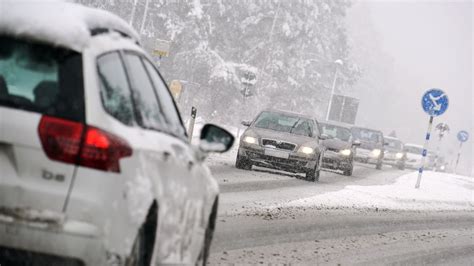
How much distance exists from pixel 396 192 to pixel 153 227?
1821 cm

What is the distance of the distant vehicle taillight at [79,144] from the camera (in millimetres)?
3769

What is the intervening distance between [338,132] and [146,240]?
25.6 m

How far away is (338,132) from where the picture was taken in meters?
29.6

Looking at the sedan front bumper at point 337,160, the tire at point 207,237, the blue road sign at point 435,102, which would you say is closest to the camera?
the tire at point 207,237

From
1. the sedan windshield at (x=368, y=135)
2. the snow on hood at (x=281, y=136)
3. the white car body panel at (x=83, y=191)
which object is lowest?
the sedan windshield at (x=368, y=135)

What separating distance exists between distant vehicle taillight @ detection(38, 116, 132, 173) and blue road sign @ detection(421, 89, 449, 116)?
21529mm

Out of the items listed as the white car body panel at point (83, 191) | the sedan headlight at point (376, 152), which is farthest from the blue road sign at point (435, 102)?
the white car body panel at point (83, 191)

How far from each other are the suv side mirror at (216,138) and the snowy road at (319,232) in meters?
2.07

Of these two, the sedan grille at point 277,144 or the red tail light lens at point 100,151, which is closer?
the red tail light lens at point 100,151

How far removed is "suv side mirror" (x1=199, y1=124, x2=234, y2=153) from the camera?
548cm

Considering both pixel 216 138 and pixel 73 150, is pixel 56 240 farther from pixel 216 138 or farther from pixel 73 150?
pixel 216 138

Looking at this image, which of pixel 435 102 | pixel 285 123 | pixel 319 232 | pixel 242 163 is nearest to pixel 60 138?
pixel 319 232

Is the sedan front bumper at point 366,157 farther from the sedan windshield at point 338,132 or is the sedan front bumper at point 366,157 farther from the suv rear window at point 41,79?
the suv rear window at point 41,79

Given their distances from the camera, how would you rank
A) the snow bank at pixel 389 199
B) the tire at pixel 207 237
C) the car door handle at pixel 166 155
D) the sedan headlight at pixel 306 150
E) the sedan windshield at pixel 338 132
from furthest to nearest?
the sedan windshield at pixel 338 132 < the sedan headlight at pixel 306 150 < the snow bank at pixel 389 199 < the tire at pixel 207 237 < the car door handle at pixel 166 155
